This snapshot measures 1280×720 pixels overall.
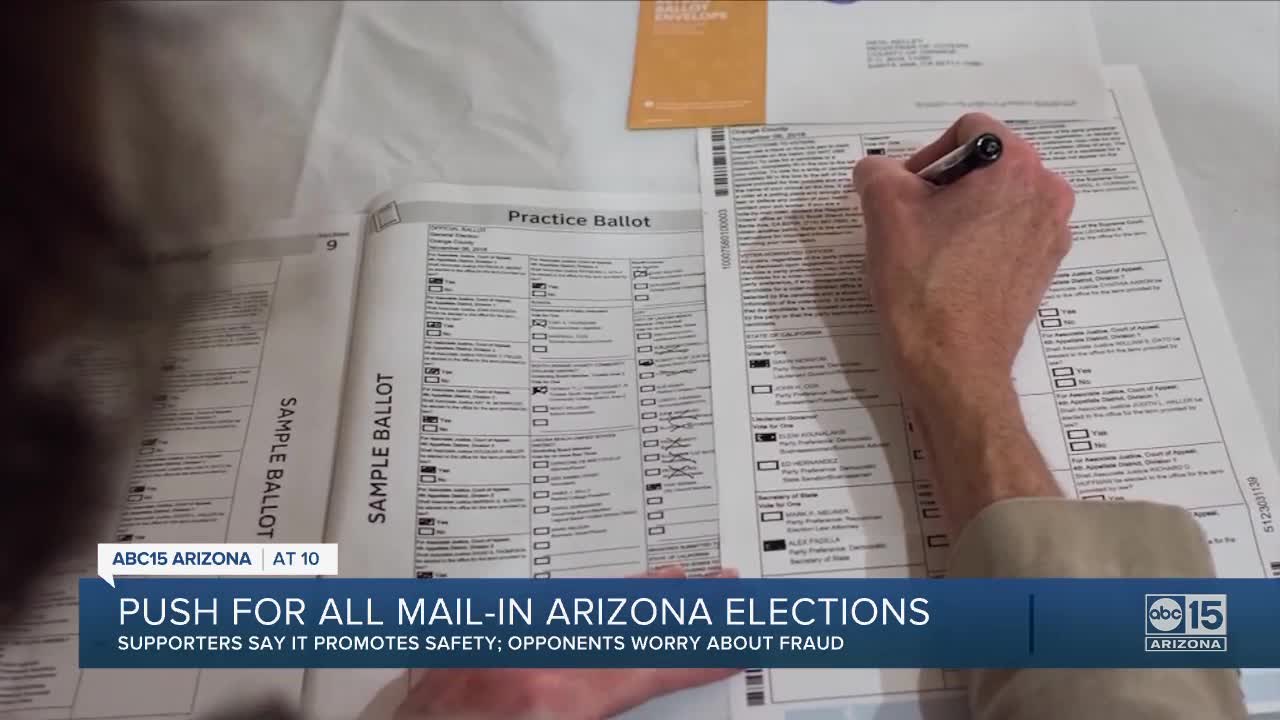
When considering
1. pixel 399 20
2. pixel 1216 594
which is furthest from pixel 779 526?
pixel 399 20

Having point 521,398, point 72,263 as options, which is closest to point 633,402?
point 521,398

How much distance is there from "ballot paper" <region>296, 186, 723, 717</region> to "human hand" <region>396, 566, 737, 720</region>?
20 millimetres

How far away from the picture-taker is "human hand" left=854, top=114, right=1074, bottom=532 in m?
0.46

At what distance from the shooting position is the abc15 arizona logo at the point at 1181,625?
41 centimetres

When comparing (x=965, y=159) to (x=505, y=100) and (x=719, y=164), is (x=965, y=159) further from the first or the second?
(x=505, y=100)

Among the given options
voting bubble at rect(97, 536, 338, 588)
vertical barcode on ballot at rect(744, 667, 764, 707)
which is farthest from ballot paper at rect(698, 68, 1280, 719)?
voting bubble at rect(97, 536, 338, 588)

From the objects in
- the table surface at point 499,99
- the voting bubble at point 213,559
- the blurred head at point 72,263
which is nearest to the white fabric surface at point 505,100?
the table surface at point 499,99

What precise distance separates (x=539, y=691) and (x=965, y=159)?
369mm

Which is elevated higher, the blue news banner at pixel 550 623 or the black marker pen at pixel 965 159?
the black marker pen at pixel 965 159

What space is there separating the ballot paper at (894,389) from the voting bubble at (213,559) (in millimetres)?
223

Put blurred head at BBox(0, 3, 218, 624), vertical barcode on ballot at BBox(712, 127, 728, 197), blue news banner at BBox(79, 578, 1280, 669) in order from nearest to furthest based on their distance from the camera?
1. blurred head at BBox(0, 3, 218, 624)
2. blue news banner at BBox(79, 578, 1280, 669)
3. vertical barcode on ballot at BBox(712, 127, 728, 197)

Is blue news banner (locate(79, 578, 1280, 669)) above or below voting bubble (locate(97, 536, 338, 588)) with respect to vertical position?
below

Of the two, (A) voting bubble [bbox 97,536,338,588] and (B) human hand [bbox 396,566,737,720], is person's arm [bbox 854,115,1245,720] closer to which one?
(B) human hand [bbox 396,566,737,720]

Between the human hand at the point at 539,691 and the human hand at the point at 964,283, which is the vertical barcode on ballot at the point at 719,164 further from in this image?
the human hand at the point at 539,691
